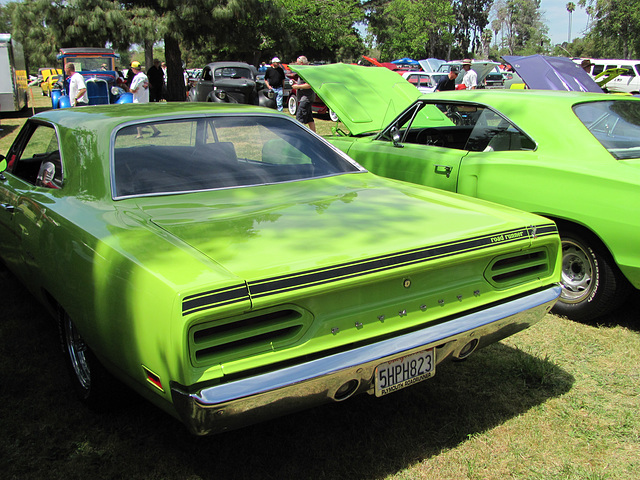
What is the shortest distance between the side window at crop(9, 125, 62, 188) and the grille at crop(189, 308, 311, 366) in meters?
1.67

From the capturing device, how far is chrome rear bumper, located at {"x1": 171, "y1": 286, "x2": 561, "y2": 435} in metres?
1.86

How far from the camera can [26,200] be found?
10.5 feet

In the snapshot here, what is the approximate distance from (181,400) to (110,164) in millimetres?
1473

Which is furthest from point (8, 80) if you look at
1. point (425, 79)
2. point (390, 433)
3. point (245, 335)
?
point (245, 335)

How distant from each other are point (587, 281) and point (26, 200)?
3.68 meters

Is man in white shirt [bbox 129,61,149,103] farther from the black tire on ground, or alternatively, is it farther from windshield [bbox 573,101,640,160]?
the black tire on ground

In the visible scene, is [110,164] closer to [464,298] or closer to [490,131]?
[464,298]

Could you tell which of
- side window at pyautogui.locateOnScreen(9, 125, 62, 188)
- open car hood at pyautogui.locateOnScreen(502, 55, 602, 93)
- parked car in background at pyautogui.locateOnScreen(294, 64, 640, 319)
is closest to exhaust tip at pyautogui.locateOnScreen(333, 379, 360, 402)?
side window at pyautogui.locateOnScreen(9, 125, 62, 188)

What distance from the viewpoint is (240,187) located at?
3035 mm

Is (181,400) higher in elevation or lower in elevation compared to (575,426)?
higher

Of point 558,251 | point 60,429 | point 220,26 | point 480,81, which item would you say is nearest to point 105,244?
point 60,429

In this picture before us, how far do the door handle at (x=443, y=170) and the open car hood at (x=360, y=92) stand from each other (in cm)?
136

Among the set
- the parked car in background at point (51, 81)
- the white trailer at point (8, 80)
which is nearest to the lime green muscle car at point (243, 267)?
the white trailer at point (8, 80)

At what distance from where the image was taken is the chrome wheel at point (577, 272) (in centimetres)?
384
